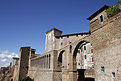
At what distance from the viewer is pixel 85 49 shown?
94.3 feet

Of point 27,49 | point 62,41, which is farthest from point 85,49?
point 27,49

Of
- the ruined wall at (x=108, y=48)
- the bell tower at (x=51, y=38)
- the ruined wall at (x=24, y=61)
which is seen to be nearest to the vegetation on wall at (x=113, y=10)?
the ruined wall at (x=108, y=48)

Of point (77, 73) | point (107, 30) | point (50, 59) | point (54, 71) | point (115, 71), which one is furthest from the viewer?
point (50, 59)

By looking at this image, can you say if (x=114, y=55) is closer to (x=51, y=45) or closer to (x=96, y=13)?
(x=96, y=13)

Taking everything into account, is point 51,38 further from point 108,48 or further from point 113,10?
point 113,10

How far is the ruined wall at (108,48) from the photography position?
319 inches

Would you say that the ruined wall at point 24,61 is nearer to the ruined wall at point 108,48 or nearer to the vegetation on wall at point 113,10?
the ruined wall at point 108,48

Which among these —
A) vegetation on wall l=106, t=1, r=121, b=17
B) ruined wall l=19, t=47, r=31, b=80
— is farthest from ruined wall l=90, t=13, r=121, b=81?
ruined wall l=19, t=47, r=31, b=80

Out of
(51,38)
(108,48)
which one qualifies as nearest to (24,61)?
(51,38)

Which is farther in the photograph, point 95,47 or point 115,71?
point 95,47

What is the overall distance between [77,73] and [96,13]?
944cm

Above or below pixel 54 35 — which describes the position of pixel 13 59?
below

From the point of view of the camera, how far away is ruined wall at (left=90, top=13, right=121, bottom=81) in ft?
26.6

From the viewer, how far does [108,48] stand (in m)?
9.00
